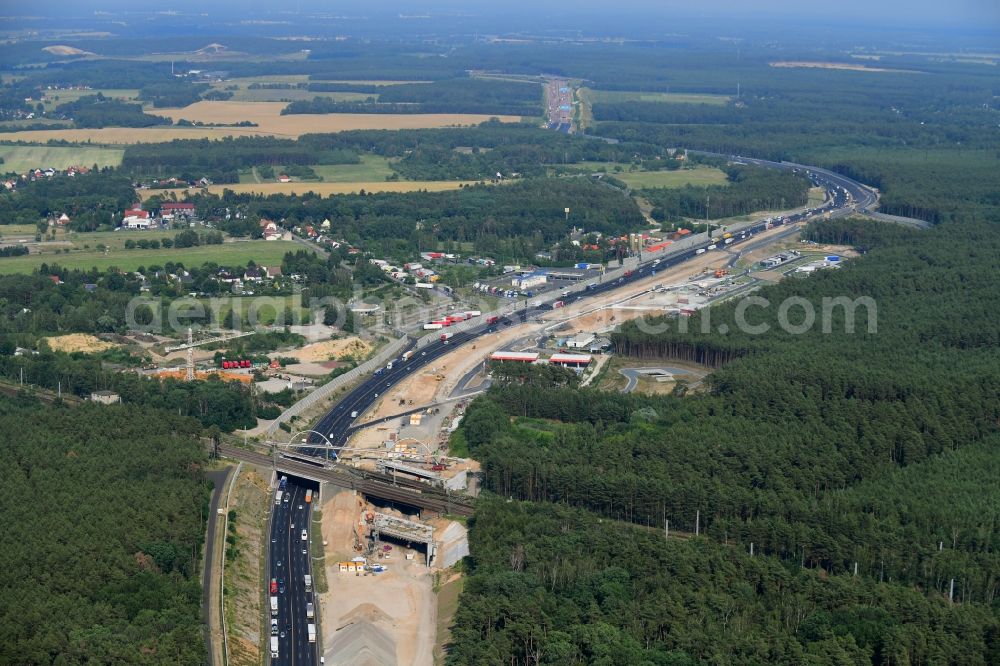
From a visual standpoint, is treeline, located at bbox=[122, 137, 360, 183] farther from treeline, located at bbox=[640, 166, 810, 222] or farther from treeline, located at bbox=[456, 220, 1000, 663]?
treeline, located at bbox=[456, 220, 1000, 663]

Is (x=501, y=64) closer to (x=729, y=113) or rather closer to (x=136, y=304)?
(x=729, y=113)

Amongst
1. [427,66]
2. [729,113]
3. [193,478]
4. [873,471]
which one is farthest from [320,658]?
[427,66]

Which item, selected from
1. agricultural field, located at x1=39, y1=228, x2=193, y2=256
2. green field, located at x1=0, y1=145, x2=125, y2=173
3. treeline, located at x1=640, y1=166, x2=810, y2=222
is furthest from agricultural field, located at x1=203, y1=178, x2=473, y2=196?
treeline, located at x1=640, y1=166, x2=810, y2=222

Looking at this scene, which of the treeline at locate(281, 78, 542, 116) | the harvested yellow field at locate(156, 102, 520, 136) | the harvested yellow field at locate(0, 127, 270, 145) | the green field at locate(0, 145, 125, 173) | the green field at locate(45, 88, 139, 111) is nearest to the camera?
the green field at locate(0, 145, 125, 173)

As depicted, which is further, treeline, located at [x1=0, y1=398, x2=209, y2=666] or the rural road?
the rural road

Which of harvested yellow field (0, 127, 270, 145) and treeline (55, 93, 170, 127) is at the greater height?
treeline (55, 93, 170, 127)

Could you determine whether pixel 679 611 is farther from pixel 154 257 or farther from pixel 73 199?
pixel 73 199

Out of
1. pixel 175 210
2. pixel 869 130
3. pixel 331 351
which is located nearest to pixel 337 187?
pixel 175 210

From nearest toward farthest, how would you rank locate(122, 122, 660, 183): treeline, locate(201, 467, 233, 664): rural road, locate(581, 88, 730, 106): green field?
locate(201, 467, 233, 664): rural road → locate(122, 122, 660, 183): treeline → locate(581, 88, 730, 106): green field

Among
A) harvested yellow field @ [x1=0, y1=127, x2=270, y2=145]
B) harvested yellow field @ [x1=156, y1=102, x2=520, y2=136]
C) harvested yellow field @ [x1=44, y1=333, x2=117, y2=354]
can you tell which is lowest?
harvested yellow field @ [x1=44, y1=333, x2=117, y2=354]
